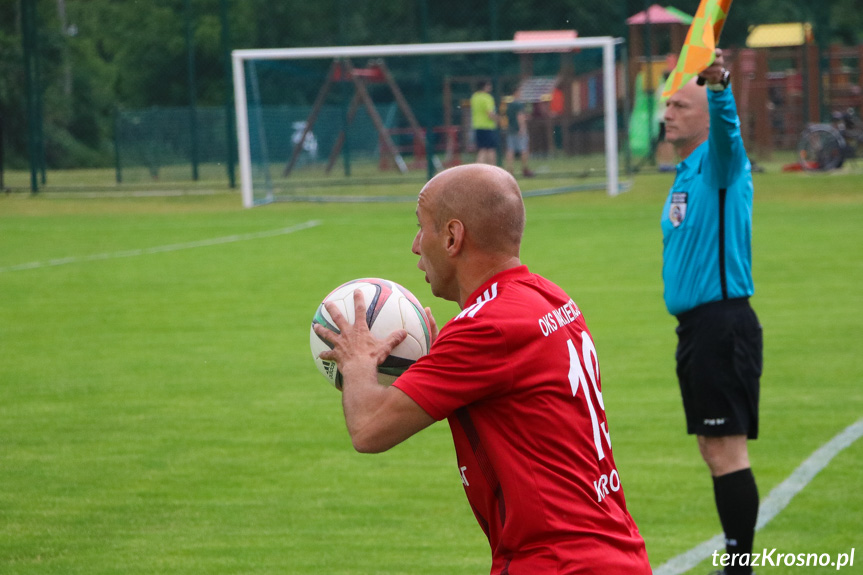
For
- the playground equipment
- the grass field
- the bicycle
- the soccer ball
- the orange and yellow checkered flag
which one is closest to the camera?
the soccer ball

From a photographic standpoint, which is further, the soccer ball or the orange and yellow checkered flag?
the orange and yellow checkered flag

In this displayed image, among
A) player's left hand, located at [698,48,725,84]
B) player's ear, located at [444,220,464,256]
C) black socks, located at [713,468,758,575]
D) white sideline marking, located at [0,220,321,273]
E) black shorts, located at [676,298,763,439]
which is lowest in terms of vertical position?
white sideline marking, located at [0,220,321,273]

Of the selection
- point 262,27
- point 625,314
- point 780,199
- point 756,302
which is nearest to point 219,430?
point 625,314

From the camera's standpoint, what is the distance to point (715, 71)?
431 cm

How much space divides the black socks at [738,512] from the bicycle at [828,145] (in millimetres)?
21874

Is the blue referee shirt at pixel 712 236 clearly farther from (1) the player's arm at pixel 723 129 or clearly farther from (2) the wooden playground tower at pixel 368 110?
(2) the wooden playground tower at pixel 368 110

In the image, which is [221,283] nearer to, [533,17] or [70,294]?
[70,294]

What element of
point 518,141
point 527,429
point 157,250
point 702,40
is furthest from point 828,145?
point 527,429

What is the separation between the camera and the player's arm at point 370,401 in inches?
107

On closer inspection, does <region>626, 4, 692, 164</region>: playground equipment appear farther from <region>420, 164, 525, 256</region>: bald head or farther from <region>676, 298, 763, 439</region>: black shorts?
<region>420, 164, 525, 256</region>: bald head

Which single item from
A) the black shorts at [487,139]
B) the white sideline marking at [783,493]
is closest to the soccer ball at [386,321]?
the white sideline marking at [783,493]

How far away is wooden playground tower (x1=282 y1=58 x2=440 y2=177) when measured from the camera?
81.0 feet

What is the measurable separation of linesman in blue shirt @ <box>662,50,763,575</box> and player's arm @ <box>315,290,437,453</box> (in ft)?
7.46

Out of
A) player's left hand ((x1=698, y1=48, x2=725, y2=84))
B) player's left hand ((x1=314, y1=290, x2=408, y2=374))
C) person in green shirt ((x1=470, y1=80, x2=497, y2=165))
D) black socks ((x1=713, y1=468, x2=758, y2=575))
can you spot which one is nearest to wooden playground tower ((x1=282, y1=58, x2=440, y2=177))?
person in green shirt ((x1=470, y1=80, x2=497, y2=165))
